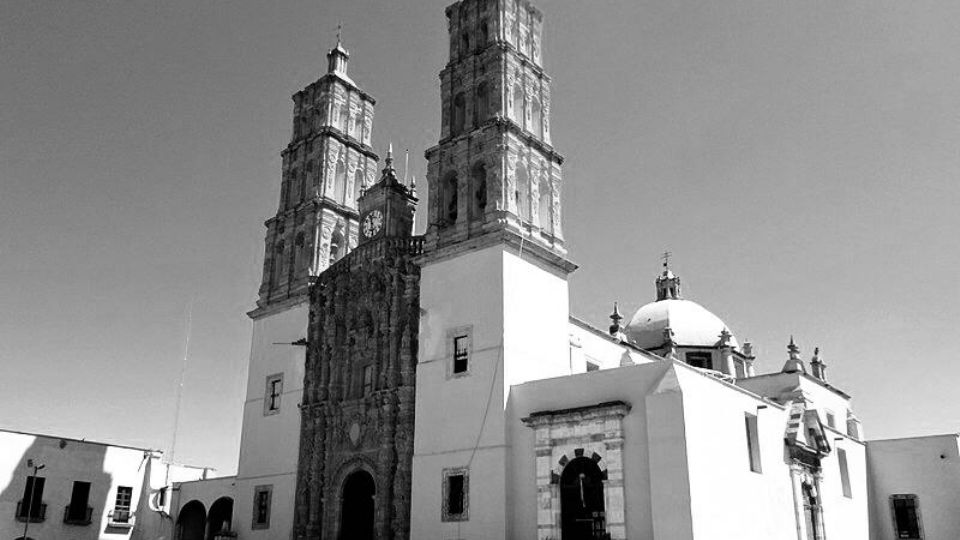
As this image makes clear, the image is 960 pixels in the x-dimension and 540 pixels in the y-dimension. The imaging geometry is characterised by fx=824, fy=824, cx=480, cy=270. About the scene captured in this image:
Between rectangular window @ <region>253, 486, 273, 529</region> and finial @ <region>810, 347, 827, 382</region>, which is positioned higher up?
finial @ <region>810, 347, 827, 382</region>

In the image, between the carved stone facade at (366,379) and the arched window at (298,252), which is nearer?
the carved stone facade at (366,379)

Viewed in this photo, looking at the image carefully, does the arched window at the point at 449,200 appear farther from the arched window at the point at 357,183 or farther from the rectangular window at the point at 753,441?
the rectangular window at the point at 753,441

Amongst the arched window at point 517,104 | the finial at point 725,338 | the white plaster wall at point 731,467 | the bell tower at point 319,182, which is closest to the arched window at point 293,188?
the bell tower at point 319,182

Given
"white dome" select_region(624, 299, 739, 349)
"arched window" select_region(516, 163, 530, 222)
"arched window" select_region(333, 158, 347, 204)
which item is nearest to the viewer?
"arched window" select_region(516, 163, 530, 222)

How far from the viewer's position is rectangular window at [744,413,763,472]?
25.4 metres

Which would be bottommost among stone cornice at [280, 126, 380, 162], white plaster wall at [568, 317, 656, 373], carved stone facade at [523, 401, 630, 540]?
carved stone facade at [523, 401, 630, 540]

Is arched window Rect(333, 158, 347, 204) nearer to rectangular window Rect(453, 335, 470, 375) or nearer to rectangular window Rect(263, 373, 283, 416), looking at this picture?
rectangular window Rect(263, 373, 283, 416)

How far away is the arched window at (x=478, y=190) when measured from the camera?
29.5 m

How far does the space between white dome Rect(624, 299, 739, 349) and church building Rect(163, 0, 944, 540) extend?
870cm

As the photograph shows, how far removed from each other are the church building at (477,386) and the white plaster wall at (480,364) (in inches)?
2.7

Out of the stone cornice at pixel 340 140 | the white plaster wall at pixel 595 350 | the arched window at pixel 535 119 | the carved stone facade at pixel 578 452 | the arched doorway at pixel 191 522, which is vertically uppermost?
the stone cornice at pixel 340 140

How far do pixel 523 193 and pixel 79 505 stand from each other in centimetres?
2466

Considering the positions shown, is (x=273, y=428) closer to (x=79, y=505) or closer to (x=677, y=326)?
(x=79, y=505)

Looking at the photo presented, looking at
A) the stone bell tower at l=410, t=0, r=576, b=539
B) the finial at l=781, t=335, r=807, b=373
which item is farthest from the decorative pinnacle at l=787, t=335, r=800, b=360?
the stone bell tower at l=410, t=0, r=576, b=539
